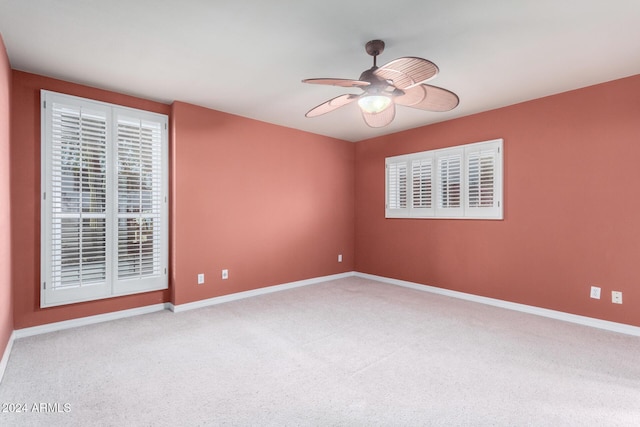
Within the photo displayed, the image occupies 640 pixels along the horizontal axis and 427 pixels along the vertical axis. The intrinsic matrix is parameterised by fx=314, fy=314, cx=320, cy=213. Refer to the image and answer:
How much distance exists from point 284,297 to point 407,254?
→ 2015 mm

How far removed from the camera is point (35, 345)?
271 centimetres

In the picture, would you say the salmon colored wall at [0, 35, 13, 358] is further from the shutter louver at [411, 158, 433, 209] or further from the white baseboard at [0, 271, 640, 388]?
the shutter louver at [411, 158, 433, 209]

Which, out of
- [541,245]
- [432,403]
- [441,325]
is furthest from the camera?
[541,245]

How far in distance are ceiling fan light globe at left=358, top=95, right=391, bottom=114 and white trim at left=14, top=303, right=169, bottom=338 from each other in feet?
10.6

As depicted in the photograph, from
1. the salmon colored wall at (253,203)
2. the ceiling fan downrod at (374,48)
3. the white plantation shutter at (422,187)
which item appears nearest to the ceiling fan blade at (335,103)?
the ceiling fan downrod at (374,48)

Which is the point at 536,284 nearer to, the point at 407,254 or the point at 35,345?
the point at 407,254

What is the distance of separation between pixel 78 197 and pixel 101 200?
20cm

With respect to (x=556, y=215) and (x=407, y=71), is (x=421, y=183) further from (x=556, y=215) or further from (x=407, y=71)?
(x=407, y=71)

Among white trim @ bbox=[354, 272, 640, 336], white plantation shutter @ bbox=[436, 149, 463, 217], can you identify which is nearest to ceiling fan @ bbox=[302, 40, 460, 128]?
white plantation shutter @ bbox=[436, 149, 463, 217]

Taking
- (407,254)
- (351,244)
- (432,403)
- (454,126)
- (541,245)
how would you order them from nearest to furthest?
(432,403)
(541,245)
(454,126)
(407,254)
(351,244)

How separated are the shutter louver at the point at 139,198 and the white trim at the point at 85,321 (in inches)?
15.4

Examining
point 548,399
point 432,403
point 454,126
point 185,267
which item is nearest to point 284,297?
point 185,267

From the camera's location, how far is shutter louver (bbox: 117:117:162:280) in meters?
3.45

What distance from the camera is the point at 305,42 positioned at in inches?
94.7
